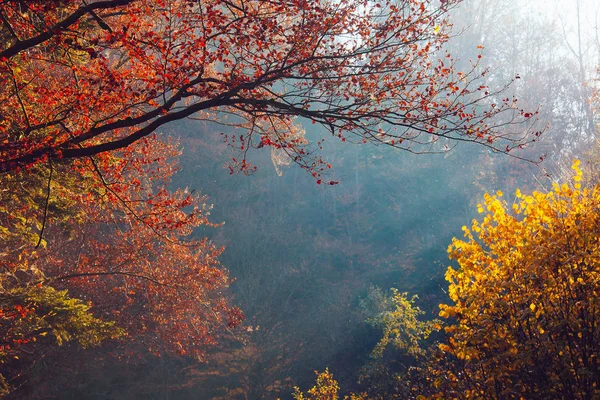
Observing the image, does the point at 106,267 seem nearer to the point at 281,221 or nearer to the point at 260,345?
the point at 260,345

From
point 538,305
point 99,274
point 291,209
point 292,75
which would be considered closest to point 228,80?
point 292,75

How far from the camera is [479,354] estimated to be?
4.17 m

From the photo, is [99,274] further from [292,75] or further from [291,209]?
[291,209]

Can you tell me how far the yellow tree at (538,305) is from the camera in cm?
376

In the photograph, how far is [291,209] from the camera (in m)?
31.7

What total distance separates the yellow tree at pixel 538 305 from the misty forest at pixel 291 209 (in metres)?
0.02

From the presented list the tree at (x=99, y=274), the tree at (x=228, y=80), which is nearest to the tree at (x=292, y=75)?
the tree at (x=228, y=80)

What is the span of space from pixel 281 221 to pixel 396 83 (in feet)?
83.8

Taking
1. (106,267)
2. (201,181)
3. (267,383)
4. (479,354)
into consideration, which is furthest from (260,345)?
(479,354)

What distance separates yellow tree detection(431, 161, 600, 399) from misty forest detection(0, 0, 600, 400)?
0.02 metres

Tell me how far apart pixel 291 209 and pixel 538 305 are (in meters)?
27.9

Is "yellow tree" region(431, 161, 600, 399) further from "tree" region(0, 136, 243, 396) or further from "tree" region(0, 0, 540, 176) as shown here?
"tree" region(0, 136, 243, 396)

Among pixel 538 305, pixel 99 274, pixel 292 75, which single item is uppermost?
pixel 99 274

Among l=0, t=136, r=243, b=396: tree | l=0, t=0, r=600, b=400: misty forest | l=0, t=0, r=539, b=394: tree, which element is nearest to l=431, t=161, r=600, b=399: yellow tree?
l=0, t=0, r=600, b=400: misty forest
